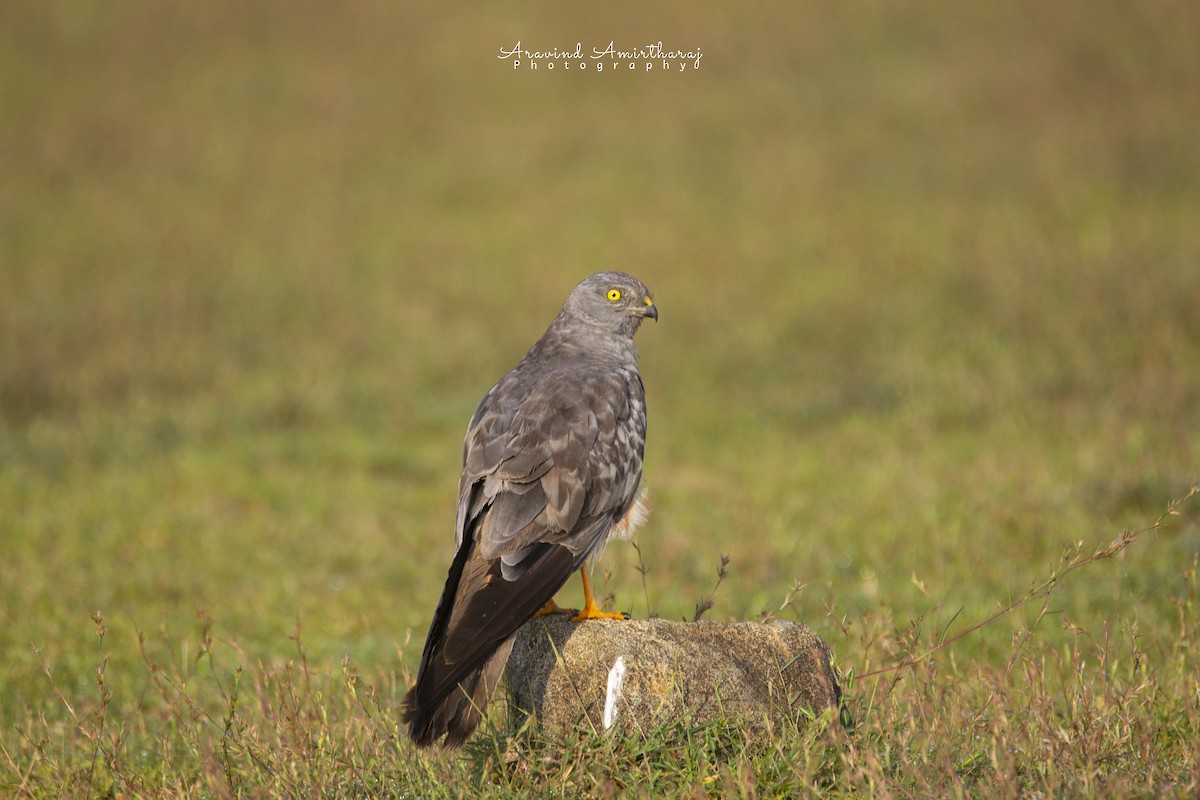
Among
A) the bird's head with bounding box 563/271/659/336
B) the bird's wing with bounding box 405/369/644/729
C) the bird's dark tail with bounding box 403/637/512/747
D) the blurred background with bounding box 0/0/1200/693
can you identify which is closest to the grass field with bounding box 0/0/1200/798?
the blurred background with bounding box 0/0/1200/693

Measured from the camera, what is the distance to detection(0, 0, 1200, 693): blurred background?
831 cm

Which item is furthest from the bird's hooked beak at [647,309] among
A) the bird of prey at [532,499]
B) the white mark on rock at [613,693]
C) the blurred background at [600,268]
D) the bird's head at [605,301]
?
the white mark on rock at [613,693]

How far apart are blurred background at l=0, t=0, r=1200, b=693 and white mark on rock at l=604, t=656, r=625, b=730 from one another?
3.51ft

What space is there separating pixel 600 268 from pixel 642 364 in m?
2.67

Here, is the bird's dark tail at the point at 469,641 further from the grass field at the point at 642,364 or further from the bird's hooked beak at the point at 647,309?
the bird's hooked beak at the point at 647,309

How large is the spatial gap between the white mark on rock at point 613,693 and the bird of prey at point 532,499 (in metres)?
0.35

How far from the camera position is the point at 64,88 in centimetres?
2086

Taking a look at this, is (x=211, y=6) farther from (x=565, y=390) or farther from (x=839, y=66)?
(x=565, y=390)

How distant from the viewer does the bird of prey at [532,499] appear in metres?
4.04

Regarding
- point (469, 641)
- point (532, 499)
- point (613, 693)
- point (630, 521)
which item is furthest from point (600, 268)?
point (469, 641)

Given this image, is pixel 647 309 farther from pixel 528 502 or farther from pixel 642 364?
pixel 642 364

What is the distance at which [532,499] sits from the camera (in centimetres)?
464

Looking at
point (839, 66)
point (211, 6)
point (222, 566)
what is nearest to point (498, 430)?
point (222, 566)

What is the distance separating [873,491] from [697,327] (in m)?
5.30
